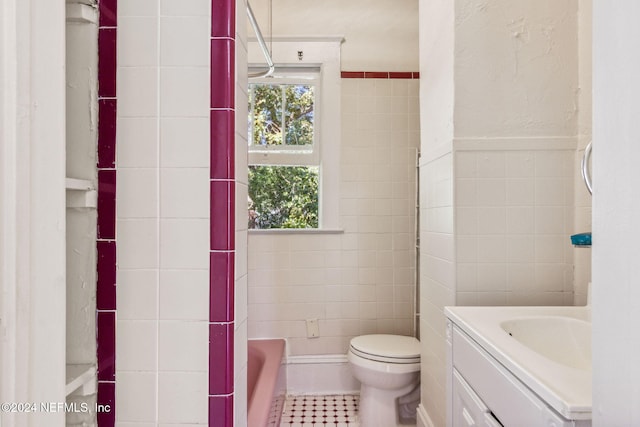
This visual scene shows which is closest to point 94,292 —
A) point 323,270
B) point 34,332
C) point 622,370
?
point 34,332

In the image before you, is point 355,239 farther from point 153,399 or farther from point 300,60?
point 153,399

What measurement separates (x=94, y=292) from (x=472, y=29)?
1.58m

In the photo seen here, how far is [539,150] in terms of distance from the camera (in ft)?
5.05

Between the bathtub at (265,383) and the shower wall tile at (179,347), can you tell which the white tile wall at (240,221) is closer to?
the shower wall tile at (179,347)

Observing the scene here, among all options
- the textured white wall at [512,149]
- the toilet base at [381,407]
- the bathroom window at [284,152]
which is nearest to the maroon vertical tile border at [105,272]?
the textured white wall at [512,149]

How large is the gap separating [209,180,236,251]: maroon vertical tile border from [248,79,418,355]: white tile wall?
1.66 metres

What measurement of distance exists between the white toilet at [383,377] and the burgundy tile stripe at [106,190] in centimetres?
143

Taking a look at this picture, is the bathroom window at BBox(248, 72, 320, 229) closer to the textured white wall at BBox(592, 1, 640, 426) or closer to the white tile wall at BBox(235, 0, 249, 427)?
the white tile wall at BBox(235, 0, 249, 427)

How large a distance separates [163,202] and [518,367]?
860 mm

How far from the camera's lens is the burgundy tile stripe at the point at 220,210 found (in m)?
0.87

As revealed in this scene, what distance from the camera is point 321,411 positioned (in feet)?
7.50

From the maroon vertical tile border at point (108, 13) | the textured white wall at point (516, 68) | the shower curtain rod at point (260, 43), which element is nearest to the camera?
the maroon vertical tile border at point (108, 13)

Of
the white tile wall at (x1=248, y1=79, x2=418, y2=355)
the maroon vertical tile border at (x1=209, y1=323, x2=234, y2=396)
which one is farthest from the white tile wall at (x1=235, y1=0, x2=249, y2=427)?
the white tile wall at (x1=248, y1=79, x2=418, y2=355)

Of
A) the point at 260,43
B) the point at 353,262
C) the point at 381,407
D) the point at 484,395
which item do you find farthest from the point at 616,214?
the point at 353,262
